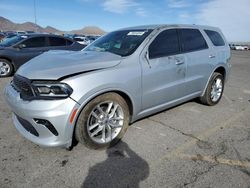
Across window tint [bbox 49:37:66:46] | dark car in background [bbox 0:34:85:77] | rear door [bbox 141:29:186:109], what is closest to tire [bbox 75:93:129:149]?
rear door [bbox 141:29:186:109]

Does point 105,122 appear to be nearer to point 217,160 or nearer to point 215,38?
point 217,160

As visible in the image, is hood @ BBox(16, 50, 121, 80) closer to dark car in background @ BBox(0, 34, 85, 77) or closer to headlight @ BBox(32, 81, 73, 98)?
headlight @ BBox(32, 81, 73, 98)

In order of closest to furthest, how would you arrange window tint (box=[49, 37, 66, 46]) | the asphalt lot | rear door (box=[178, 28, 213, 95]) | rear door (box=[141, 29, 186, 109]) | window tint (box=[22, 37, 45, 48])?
the asphalt lot, rear door (box=[141, 29, 186, 109]), rear door (box=[178, 28, 213, 95]), window tint (box=[22, 37, 45, 48]), window tint (box=[49, 37, 66, 46])

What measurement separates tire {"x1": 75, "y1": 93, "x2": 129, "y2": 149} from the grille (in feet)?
2.31

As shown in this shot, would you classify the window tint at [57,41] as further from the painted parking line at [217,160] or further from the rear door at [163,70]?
the painted parking line at [217,160]

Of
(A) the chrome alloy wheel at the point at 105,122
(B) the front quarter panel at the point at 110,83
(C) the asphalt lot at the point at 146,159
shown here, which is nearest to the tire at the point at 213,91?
(C) the asphalt lot at the point at 146,159

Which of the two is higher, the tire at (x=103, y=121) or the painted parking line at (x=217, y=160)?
the tire at (x=103, y=121)

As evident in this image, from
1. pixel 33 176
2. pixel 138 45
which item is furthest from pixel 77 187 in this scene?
pixel 138 45

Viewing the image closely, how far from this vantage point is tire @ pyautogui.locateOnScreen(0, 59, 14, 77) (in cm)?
834

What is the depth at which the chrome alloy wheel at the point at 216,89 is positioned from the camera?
5263 millimetres

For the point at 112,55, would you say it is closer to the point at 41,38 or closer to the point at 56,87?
the point at 56,87

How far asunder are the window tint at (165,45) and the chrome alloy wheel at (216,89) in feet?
5.48

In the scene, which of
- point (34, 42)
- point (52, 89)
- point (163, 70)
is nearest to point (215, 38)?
point (163, 70)

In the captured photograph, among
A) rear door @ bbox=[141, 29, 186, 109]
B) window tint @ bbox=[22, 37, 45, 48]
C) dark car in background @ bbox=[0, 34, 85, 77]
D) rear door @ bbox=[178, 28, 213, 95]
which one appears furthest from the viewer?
window tint @ bbox=[22, 37, 45, 48]
